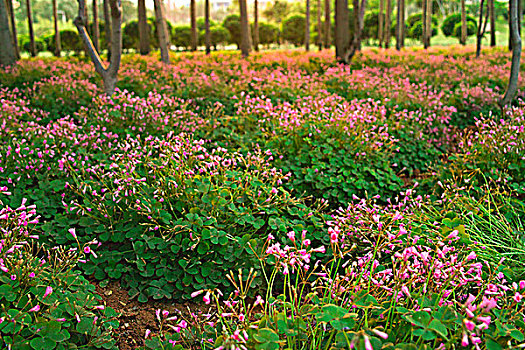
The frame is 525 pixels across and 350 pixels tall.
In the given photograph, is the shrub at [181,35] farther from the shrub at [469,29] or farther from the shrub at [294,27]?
the shrub at [469,29]

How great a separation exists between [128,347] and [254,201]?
1.49 meters

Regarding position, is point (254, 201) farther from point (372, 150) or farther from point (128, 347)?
point (372, 150)

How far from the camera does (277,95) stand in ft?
25.2

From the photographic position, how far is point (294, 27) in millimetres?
36438

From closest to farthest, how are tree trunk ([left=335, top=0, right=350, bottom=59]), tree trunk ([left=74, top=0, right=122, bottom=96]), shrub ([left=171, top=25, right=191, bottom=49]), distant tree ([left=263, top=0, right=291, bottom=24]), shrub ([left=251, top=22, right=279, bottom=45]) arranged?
tree trunk ([left=74, top=0, right=122, bottom=96]) < tree trunk ([left=335, top=0, right=350, bottom=59]) < shrub ([left=171, top=25, right=191, bottom=49]) < shrub ([left=251, top=22, right=279, bottom=45]) < distant tree ([left=263, top=0, right=291, bottom=24])

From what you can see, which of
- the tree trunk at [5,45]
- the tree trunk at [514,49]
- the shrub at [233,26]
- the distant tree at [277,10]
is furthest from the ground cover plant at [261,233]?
the distant tree at [277,10]

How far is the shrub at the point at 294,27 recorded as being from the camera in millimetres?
36344

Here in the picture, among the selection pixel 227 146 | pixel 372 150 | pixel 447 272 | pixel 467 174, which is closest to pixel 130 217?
pixel 227 146

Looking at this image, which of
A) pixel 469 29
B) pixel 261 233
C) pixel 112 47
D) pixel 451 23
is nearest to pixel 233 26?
pixel 451 23

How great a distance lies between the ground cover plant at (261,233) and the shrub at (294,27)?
102ft

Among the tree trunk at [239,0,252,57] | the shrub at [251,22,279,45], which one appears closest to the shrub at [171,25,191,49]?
the shrub at [251,22,279,45]

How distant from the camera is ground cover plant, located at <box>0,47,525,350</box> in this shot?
2312 mm

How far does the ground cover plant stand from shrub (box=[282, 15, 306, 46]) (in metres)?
31.1

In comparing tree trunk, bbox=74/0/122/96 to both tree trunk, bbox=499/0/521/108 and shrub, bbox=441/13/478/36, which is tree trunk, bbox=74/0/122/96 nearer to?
tree trunk, bbox=499/0/521/108
